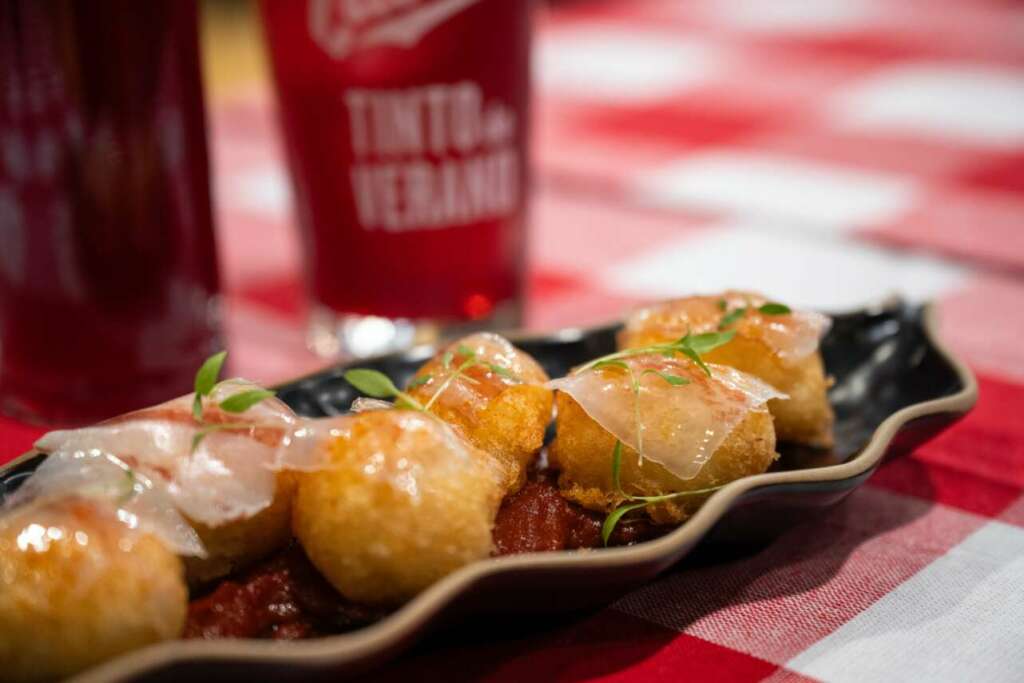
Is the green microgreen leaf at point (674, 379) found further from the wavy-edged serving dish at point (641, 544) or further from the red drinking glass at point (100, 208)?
the red drinking glass at point (100, 208)

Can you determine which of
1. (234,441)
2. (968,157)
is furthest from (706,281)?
(234,441)

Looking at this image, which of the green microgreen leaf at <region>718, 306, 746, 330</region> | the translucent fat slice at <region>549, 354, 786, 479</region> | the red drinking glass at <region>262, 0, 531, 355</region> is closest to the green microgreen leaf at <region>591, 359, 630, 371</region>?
the translucent fat slice at <region>549, 354, 786, 479</region>

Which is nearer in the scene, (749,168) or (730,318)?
(730,318)

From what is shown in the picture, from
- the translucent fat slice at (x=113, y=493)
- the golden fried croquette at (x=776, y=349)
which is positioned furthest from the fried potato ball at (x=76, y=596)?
the golden fried croquette at (x=776, y=349)

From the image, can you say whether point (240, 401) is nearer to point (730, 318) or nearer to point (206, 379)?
point (206, 379)

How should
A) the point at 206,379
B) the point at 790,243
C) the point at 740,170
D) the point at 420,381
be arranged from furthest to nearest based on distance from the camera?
1. the point at 740,170
2. the point at 790,243
3. the point at 420,381
4. the point at 206,379

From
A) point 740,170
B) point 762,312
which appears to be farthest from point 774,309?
point 740,170
